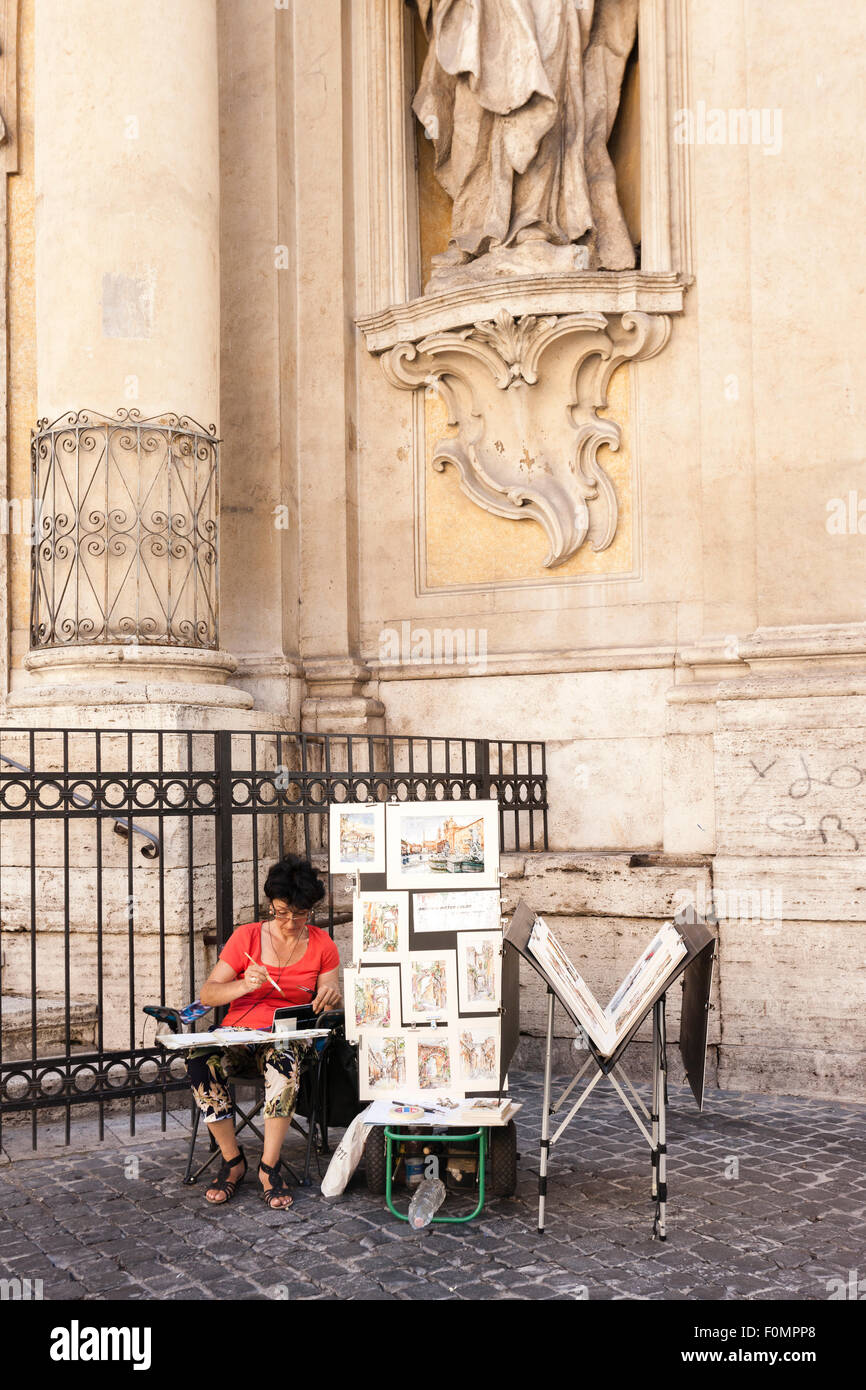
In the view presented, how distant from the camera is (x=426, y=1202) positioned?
4621mm

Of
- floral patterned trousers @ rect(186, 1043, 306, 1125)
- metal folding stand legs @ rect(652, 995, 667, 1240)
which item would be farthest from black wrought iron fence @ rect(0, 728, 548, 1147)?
metal folding stand legs @ rect(652, 995, 667, 1240)

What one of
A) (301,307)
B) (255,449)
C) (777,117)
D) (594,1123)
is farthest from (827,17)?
(594,1123)

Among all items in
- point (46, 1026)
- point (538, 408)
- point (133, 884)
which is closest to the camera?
point (46, 1026)

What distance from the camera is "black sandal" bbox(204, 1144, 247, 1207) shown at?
4867 millimetres

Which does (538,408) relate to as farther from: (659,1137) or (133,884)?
(659,1137)

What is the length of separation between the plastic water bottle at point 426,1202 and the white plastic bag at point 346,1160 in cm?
29

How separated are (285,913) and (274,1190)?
39.9 inches

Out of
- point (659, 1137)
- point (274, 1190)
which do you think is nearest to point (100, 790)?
point (274, 1190)

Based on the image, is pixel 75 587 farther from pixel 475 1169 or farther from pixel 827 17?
pixel 827 17

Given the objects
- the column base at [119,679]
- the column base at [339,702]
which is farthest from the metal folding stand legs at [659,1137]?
the column base at [339,702]

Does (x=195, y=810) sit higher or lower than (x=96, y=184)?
lower
